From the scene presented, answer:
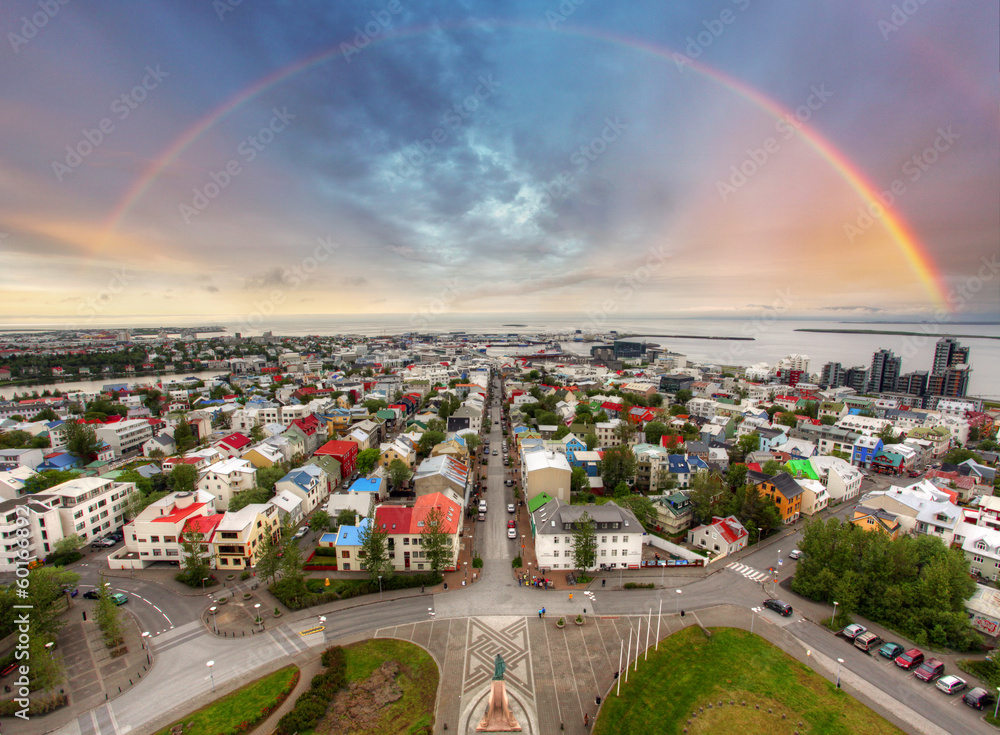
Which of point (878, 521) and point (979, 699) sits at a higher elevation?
point (878, 521)

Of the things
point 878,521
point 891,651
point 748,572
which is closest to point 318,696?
point 748,572

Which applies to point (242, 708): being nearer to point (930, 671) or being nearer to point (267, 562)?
point (267, 562)

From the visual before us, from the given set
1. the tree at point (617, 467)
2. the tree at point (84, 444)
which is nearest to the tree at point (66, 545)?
the tree at point (84, 444)

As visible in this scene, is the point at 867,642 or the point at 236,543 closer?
the point at 867,642

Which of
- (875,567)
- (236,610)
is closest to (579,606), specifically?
(875,567)

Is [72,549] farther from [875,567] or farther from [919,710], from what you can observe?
[875,567]

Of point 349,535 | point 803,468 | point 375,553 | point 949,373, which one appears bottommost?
point 349,535

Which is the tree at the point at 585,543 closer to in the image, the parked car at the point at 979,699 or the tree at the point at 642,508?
the tree at the point at 642,508
